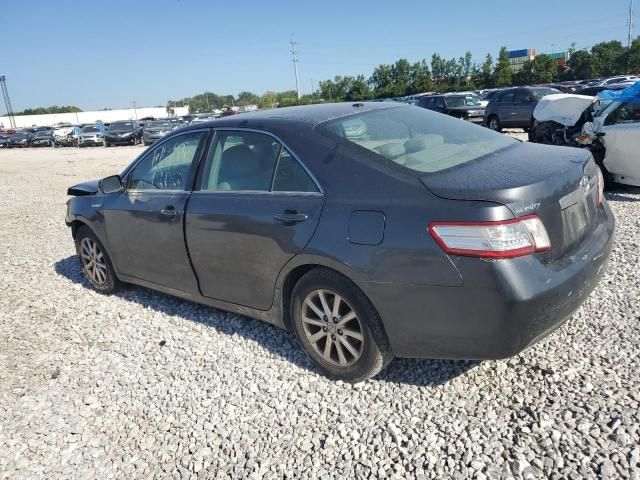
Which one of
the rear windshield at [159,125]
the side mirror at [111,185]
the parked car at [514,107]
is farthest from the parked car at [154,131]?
the side mirror at [111,185]

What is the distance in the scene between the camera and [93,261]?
511cm

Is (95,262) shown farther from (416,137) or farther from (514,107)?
(514,107)

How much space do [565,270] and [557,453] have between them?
886 mm

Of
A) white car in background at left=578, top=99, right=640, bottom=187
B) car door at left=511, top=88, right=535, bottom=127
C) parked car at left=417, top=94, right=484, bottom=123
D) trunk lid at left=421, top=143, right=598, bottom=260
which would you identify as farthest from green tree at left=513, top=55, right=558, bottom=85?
trunk lid at left=421, top=143, right=598, bottom=260

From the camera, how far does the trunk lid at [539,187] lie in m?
2.47

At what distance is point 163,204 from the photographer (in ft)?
13.0

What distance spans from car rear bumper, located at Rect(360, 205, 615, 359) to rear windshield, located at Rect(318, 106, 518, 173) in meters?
0.69

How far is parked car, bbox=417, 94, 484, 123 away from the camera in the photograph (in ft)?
72.3

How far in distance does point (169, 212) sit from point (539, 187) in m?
2.63

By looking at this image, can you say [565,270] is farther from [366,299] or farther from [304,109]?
[304,109]

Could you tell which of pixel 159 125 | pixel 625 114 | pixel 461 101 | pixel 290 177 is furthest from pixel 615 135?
pixel 159 125

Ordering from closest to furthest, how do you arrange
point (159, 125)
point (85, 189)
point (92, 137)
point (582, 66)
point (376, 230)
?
point (376, 230), point (85, 189), point (159, 125), point (92, 137), point (582, 66)

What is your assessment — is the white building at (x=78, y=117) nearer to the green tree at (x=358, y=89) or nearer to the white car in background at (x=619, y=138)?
the green tree at (x=358, y=89)

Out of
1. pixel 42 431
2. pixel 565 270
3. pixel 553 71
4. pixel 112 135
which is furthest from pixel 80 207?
pixel 553 71
